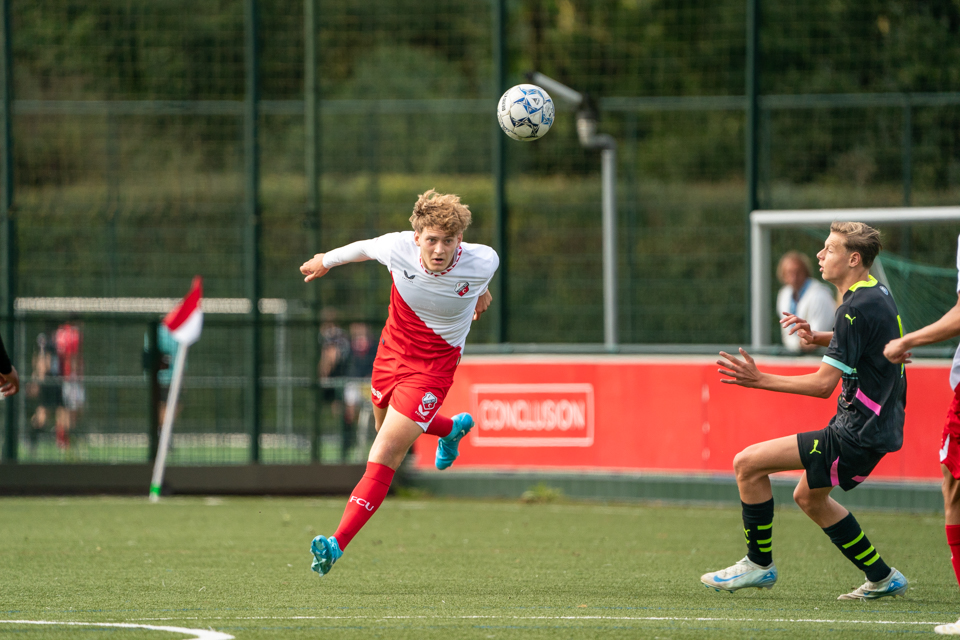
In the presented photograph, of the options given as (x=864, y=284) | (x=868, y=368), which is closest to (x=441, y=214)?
(x=864, y=284)

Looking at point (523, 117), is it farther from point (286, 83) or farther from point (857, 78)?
point (286, 83)

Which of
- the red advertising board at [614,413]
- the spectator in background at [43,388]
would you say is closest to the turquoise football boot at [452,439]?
the red advertising board at [614,413]

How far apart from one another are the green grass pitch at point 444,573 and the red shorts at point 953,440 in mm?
741

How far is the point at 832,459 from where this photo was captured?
6.24m

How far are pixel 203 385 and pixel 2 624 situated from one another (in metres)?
8.05

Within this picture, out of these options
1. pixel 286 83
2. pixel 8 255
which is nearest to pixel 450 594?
pixel 8 255

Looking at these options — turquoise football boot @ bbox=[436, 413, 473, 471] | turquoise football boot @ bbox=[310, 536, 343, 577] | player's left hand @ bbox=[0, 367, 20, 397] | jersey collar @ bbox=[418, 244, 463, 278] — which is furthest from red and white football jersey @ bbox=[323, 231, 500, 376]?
player's left hand @ bbox=[0, 367, 20, 397]

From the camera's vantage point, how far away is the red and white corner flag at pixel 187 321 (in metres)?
11.9

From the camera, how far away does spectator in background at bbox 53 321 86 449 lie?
42.1 feet

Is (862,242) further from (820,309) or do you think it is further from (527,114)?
(820,309)

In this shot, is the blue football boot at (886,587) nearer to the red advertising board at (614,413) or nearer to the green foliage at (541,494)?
the red advertising board at (614,413)

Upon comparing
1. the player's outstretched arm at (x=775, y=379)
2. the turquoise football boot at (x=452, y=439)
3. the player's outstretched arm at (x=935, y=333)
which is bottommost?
the turquoise football boot at (x=452, y=439)

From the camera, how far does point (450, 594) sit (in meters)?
6.61

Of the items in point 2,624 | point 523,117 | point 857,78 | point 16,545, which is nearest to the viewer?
point 2,624
